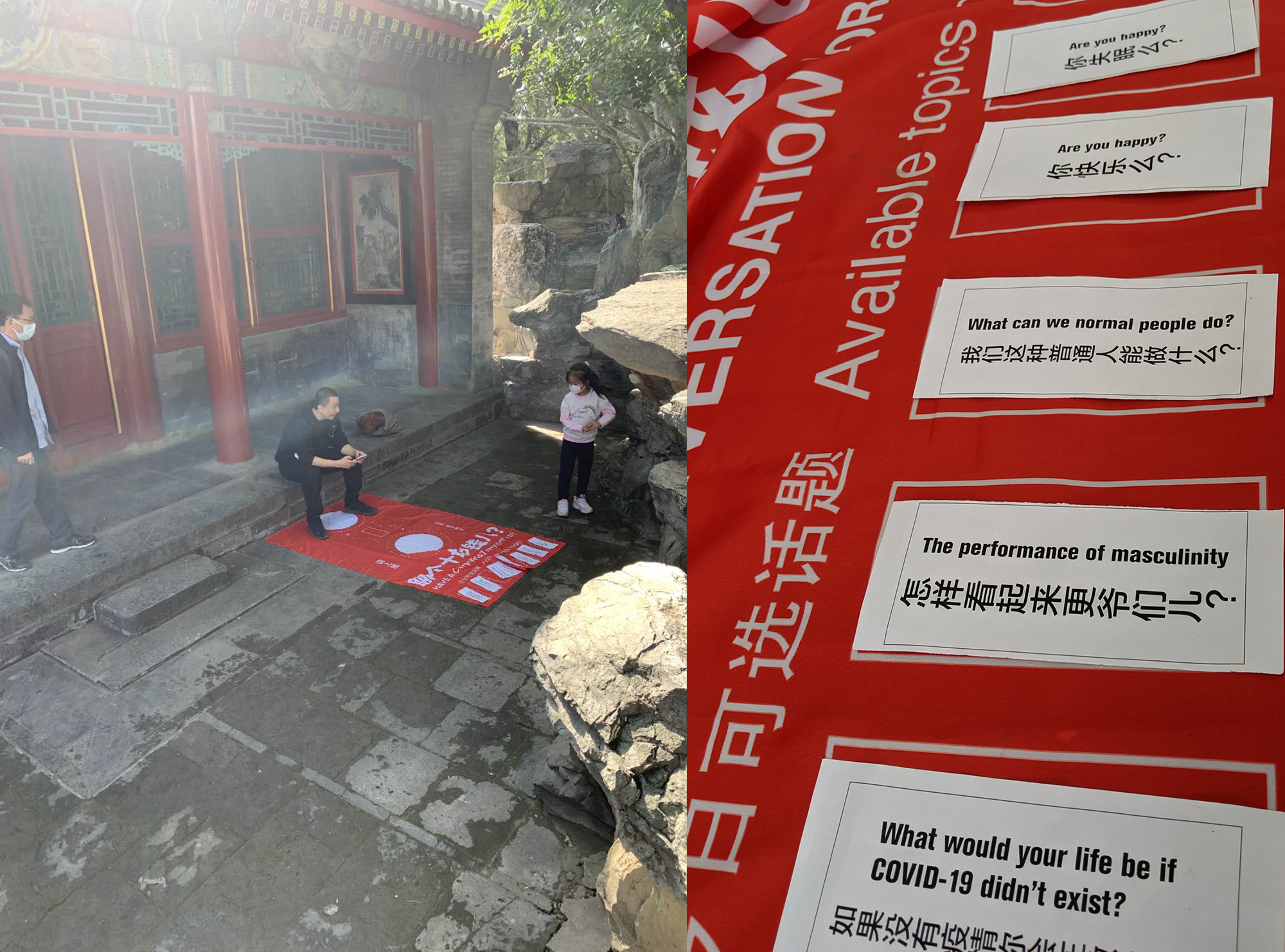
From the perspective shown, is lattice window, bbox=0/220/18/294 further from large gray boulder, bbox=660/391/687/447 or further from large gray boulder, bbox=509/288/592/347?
large gray boulder, bbox=660/391/687/447

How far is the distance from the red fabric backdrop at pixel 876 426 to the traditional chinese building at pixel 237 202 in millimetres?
6754

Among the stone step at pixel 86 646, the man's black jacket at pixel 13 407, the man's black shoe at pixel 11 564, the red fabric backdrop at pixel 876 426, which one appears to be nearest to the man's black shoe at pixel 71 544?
the man's black shoe at pixel 11 564

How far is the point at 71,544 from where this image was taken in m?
5.87

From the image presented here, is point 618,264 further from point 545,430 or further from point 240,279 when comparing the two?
point 240,279

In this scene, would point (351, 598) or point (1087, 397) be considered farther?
point (351, 598)

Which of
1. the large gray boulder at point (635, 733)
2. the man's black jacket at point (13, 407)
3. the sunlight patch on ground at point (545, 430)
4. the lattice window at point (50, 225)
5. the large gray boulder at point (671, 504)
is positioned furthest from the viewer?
the sunlight patch on ground at point (545, 430)

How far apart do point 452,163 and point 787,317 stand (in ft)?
31.8

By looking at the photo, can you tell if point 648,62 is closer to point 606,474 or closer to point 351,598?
point 606,474

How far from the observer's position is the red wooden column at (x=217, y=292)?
22.6ft

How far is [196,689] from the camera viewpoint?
4.91 meters

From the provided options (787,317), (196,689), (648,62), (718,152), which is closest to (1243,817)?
(787,317)

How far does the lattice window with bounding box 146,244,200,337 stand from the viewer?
7.95 metres

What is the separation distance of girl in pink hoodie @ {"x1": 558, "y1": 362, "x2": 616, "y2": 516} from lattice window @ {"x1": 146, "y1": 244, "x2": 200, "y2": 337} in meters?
4.20

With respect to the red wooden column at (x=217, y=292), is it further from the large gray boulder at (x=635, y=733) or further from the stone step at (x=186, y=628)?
the large gray boulder at (x=635, y=733)
